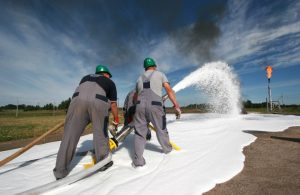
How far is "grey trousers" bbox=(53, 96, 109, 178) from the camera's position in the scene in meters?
3.76

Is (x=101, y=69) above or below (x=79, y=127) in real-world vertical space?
above

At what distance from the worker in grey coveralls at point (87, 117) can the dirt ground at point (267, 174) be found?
1.99 metres

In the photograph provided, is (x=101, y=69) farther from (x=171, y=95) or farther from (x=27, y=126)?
(x=27, y=126)

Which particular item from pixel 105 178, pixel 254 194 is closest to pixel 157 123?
pixel 105 178

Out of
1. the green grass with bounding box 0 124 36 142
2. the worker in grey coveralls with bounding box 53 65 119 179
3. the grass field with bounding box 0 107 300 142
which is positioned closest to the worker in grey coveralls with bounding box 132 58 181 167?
the worker in grey coveralls with bounding box 53 65 119 179

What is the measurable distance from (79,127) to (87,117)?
0.69 feet

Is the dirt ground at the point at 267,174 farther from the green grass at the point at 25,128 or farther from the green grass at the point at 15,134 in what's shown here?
the green grass at the point at 15,134

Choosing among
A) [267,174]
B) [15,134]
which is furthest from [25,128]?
[267,174]

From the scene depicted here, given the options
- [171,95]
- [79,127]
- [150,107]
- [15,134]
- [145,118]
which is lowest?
[15,134]

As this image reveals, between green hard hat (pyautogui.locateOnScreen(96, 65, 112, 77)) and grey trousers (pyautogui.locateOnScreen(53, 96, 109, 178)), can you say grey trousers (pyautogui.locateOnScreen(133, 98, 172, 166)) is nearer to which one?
grey trousers (pyautogui.locateOnScreen(53, 96, 109, 178))

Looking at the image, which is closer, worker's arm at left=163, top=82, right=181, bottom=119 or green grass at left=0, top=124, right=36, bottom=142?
worker's arm at left=163, top=82, right=181, bottom=119

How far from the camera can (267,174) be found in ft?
11.8

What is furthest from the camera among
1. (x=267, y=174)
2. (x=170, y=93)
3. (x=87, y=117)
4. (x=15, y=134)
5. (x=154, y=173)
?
(x=15, y=134)


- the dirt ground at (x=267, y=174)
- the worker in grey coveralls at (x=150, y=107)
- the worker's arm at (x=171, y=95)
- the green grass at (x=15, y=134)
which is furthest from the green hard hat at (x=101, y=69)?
the green grass at (x=15, y=134)
